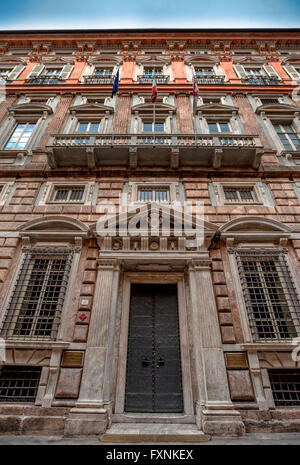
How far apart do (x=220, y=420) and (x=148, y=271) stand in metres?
4.70

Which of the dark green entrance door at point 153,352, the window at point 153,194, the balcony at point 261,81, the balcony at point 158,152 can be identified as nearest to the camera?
the dark green entrance door at point 153,352

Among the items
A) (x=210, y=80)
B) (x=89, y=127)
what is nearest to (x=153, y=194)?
(x=89, y=127)

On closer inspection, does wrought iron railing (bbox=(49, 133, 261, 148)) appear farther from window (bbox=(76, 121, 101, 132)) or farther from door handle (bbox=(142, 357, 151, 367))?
door handle (bbox=(142, 357, 151, 367))

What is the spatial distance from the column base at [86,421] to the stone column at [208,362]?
2347mm

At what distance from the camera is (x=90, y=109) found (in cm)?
1435

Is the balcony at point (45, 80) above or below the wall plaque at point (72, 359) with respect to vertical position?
above

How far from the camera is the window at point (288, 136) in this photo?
12.6 meters

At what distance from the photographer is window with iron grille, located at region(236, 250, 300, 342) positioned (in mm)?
7367

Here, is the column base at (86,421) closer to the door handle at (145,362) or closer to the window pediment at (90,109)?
the door handle at (145,362)

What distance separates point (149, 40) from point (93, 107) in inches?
446

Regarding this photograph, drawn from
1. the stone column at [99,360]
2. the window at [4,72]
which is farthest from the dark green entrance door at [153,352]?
the window at [4,72]

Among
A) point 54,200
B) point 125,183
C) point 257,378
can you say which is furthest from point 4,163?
point 257,378

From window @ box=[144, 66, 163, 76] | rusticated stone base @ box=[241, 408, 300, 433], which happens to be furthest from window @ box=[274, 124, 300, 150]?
rusticated stone base @ box=[241, 408, 300, 433]
